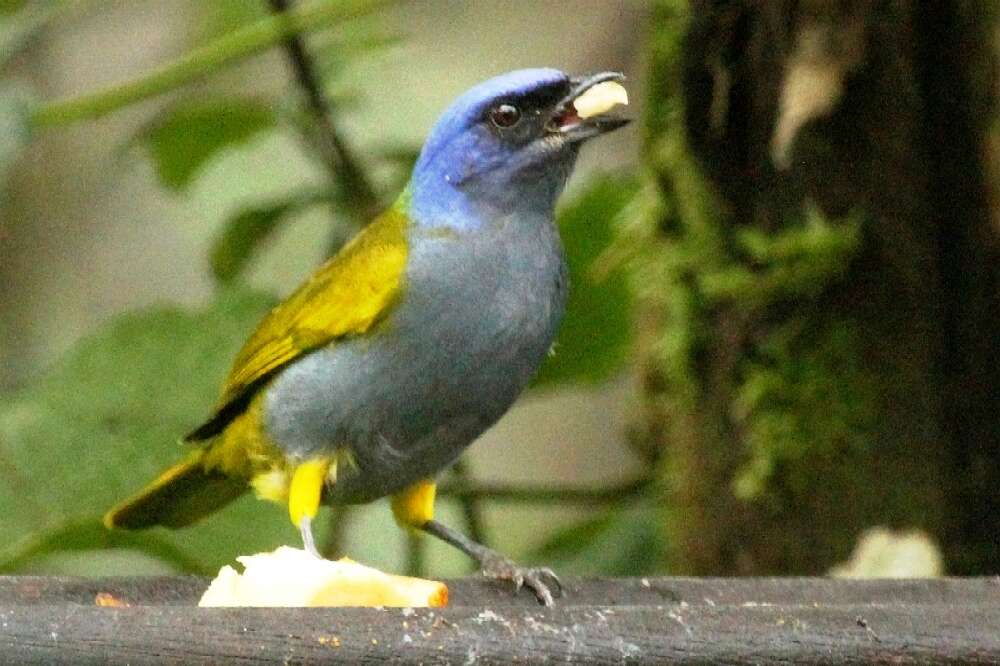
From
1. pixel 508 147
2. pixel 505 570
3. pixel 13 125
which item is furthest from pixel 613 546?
pixel 13 125

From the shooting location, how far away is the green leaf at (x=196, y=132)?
3.62m

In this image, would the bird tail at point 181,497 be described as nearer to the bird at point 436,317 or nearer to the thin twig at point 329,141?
the bird at point 436,317

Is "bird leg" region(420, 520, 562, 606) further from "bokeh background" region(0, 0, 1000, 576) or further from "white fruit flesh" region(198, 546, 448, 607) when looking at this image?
"bokeh background" region(0, 0, 1000, 576)

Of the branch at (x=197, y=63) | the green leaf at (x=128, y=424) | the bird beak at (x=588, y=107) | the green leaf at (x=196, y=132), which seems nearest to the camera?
the bird beak at (x=588, y=107)

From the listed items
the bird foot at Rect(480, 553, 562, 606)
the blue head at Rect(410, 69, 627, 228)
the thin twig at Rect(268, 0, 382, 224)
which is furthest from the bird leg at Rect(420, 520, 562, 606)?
the thin twig at Rect(268, 0, 382, 224)

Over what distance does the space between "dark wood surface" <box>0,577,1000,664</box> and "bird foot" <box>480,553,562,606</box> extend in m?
0.64

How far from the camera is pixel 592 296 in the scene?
3330 mm

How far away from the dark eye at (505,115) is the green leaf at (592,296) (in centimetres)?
72

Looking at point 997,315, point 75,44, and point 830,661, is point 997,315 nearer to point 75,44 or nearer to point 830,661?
point 830,661

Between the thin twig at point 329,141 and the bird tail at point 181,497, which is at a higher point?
the thin twig at point 329,141

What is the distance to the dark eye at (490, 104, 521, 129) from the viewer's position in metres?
2.52

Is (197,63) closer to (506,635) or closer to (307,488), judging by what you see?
(307,488)

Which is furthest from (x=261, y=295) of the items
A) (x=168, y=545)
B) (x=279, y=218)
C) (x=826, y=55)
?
(x=826, y=55)

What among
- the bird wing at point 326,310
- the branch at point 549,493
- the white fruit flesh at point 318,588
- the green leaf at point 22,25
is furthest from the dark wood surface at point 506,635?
the green leaf at point 22,25
